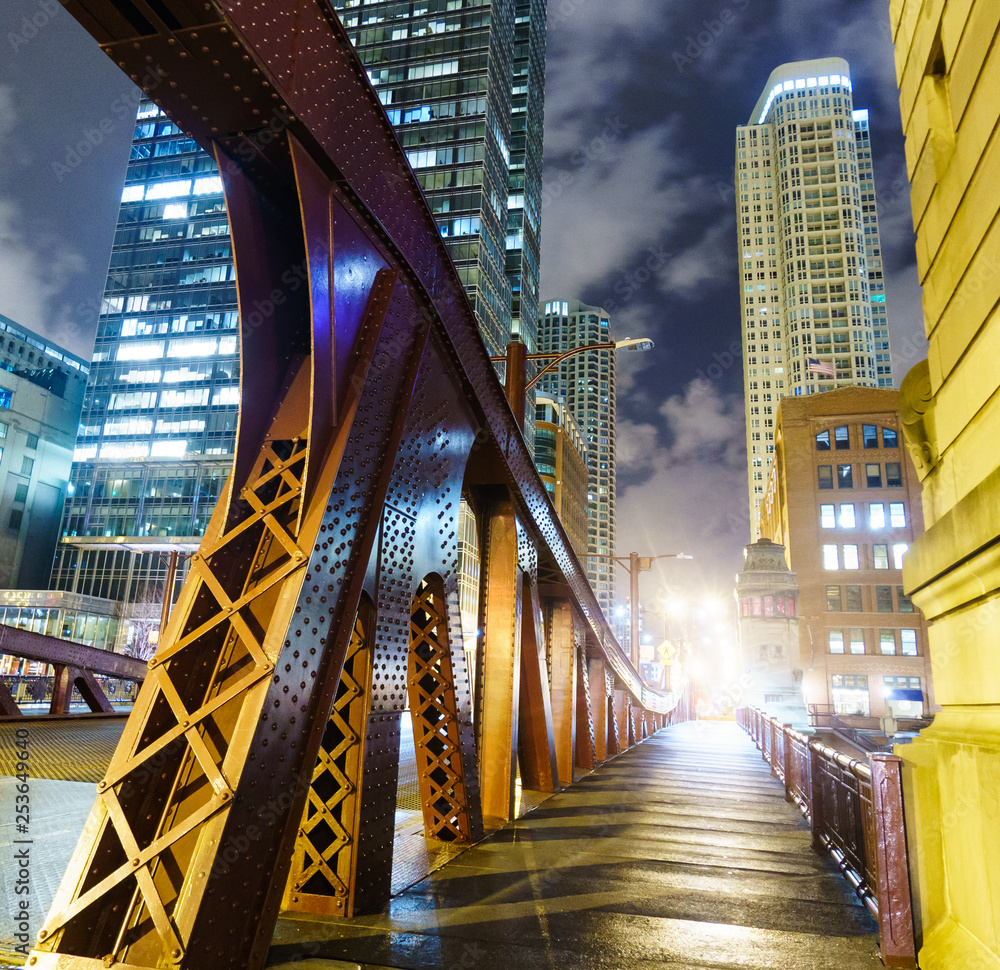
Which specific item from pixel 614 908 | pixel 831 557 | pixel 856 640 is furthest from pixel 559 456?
pixel 614 908

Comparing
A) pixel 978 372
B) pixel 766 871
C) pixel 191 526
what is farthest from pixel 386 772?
pixel 191 526

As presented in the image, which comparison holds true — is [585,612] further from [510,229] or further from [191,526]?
[510,229]

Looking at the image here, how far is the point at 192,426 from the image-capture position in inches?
2741

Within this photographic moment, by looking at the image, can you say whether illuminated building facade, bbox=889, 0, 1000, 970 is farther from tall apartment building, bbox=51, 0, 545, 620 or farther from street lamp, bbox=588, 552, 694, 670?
tall apartment building, bbox=51, 0, 545, 620

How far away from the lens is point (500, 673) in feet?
23.2

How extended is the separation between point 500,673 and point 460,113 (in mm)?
81720

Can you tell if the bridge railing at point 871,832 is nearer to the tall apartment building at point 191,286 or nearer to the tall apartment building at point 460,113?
the tall apartment building at point 191,286

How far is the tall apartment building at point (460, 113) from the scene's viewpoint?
74875 millimetres

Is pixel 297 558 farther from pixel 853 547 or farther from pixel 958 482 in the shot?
pixel 853 547

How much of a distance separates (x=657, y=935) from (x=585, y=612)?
23.3 ft

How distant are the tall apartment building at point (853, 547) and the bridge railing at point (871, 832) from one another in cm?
5336

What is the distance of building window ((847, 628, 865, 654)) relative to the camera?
5744cm

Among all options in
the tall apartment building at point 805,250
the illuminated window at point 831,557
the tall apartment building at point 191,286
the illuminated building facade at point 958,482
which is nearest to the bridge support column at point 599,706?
the illuminated building facade at point 958,482

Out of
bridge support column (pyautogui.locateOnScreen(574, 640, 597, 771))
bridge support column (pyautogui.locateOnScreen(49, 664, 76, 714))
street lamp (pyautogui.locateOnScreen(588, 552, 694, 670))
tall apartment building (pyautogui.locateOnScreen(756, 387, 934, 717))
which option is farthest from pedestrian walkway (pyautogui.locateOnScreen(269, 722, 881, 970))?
tall apartment building (pyautogui.locateOnScreen(756, 387, 934, 717))
